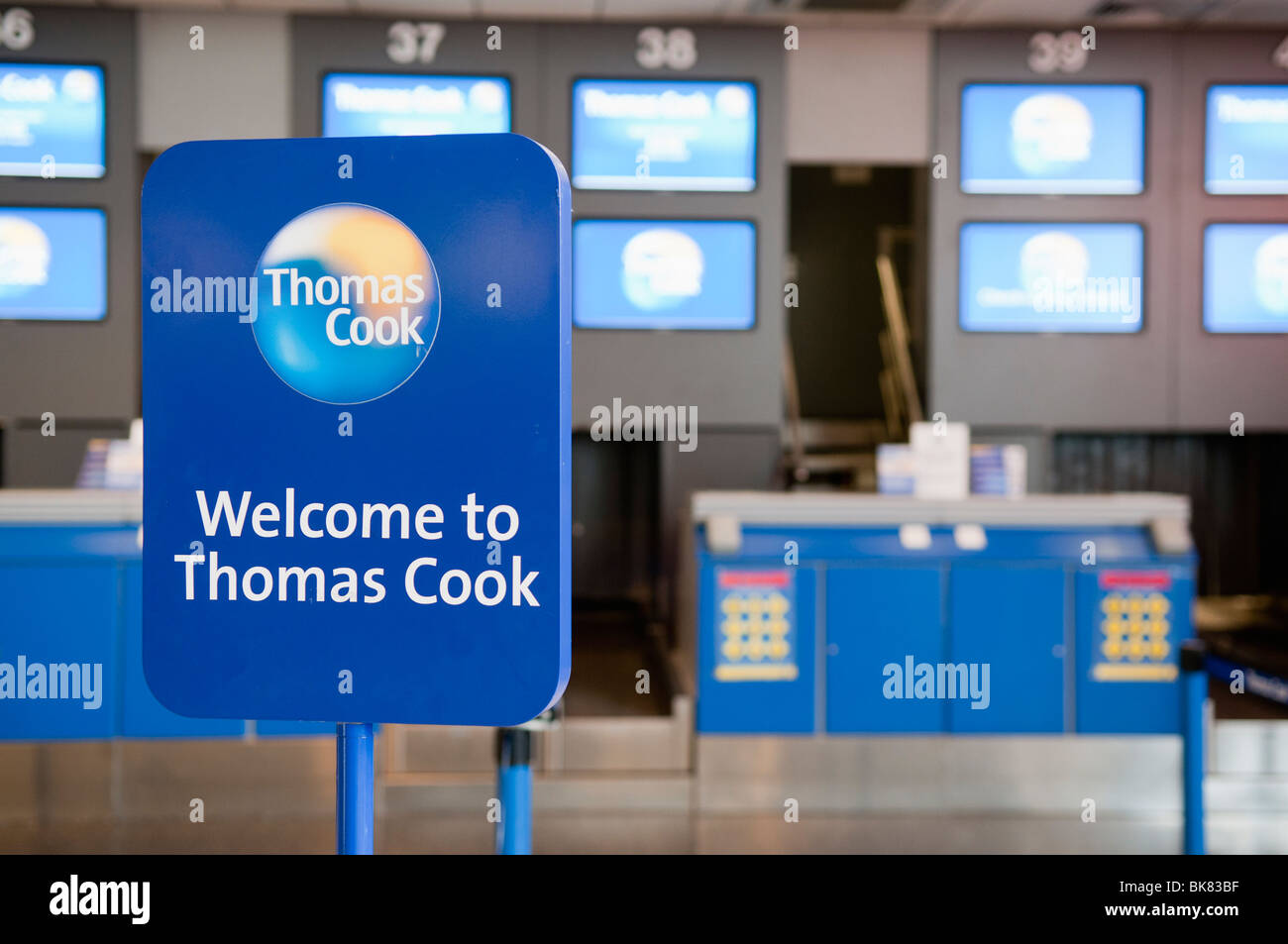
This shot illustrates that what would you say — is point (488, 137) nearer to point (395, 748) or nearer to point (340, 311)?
point (340, 311)

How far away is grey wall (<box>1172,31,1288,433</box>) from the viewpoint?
5844 millimetres

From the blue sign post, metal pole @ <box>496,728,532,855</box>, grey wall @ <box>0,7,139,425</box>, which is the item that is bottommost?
metal pole @ <box>496,728,532,855</box>

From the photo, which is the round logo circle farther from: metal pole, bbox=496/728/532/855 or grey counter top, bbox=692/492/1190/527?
grey counter top, bbox=692/492/1190/527

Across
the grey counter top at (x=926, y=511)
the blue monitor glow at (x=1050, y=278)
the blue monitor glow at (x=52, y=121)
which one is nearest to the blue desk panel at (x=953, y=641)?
the grey counter top at (x=926, y=511)

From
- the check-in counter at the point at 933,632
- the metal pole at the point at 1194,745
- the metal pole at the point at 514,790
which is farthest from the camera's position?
the check-in counter at the point at 933,632

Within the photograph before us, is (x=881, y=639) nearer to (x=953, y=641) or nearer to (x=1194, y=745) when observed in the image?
(x=953, y=641)

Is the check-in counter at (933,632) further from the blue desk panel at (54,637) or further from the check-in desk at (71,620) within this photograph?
the blue desk panel at (54,637)

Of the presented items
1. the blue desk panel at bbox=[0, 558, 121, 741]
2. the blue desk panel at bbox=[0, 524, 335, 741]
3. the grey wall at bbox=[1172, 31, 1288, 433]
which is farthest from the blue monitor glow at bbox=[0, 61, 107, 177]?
the grey wall at bbox=[1172, 31, 1288, 433]

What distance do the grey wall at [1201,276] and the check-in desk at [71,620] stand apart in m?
5.06

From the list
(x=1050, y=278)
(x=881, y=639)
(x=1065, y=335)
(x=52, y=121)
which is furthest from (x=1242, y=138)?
(x=52, y=121)

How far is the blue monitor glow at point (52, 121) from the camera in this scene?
18.1 feet

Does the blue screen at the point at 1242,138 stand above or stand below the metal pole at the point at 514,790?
above

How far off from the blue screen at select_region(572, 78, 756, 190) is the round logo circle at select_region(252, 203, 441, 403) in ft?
16.2
